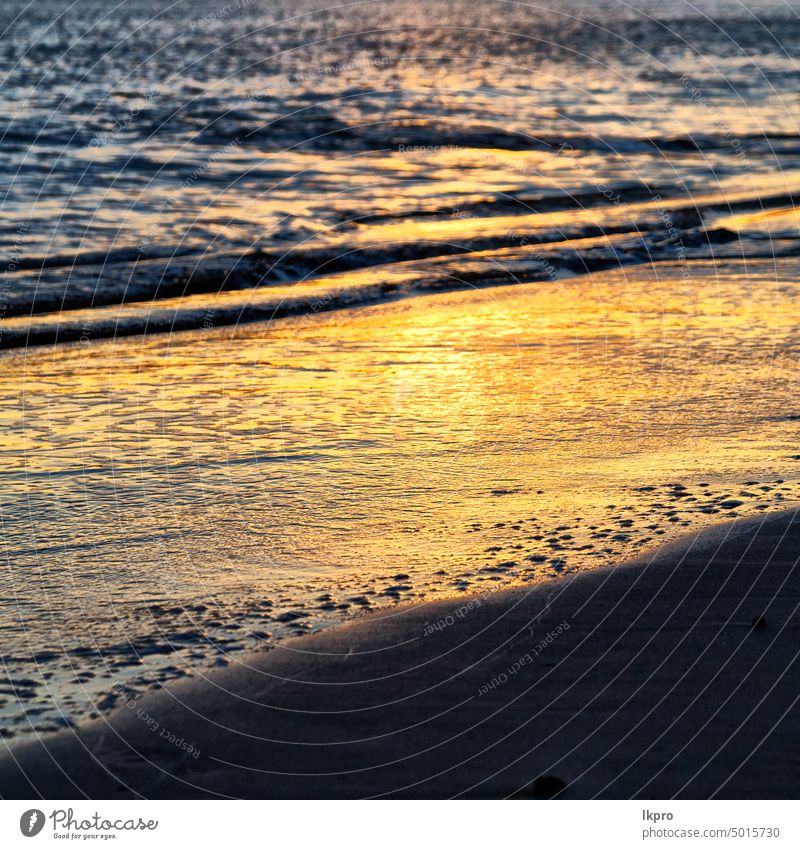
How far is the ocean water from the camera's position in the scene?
5.63m

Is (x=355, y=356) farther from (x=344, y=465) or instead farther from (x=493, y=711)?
(x=493, y=711)

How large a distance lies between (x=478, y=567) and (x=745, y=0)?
208ft

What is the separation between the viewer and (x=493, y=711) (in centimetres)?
447

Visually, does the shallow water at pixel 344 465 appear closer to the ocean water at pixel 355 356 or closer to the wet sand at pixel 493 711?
the ocean water at pixel 355 356

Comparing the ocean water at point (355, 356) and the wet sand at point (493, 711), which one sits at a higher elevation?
the wet sand at point (493, 711)

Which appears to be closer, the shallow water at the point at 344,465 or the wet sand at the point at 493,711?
the wet sand at the point at 493,711

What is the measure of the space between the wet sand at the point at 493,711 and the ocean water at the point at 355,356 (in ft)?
0.83

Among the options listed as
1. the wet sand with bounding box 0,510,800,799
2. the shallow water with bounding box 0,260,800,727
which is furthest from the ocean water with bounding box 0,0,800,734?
the wet sand with bounding box 0,510,800,799

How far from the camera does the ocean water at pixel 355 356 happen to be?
563cm

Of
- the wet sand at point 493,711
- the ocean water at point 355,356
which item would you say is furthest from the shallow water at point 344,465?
the wet sand at point 493,711

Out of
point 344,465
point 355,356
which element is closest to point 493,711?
point 344,465

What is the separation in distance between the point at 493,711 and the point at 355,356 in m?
5.19

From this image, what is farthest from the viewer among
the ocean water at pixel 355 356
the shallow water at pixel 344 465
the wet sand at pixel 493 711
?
the ocean water at pixel 355 356

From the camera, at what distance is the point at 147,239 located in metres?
13.8
